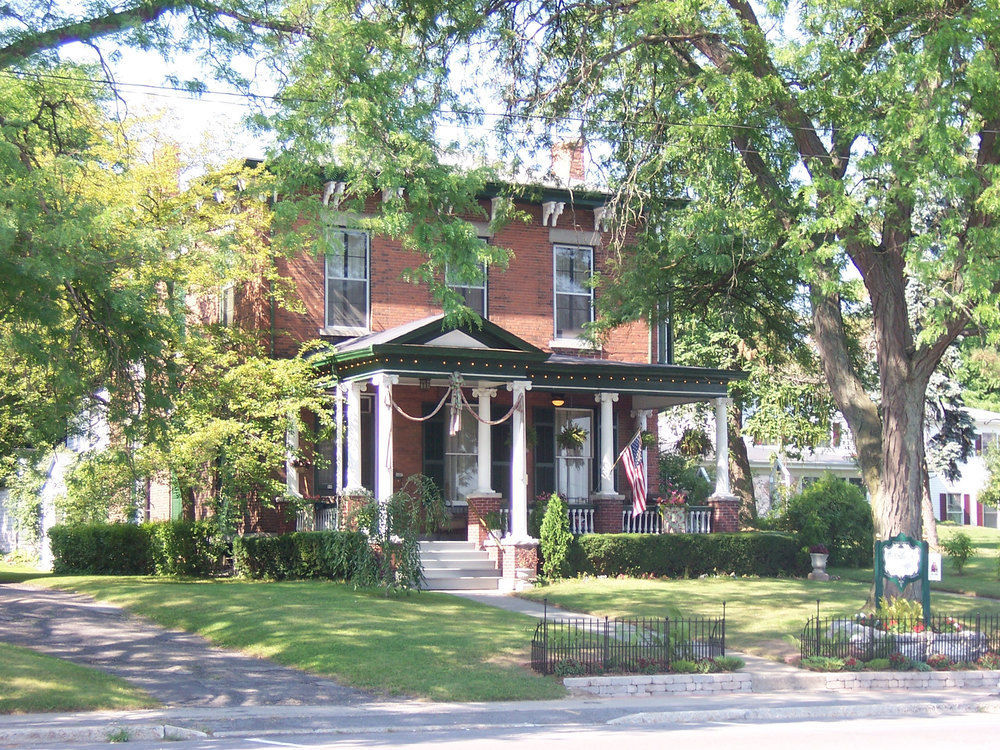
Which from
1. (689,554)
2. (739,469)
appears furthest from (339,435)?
(739,469)

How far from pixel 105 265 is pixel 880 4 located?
11525 millimetres

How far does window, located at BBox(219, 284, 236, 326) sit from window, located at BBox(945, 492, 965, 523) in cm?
4739

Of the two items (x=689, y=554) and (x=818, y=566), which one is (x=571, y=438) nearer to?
(x=689, y=554)

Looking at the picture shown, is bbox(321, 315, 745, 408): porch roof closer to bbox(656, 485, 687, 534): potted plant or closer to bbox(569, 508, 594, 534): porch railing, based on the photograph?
bbox(656, 485, 687, 534): potted plant

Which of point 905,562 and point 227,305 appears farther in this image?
point 227,305

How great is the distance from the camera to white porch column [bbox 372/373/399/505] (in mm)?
23453

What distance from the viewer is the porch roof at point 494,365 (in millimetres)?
23969

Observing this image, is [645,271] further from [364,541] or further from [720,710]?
[720,710]

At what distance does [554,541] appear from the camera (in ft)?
81.4

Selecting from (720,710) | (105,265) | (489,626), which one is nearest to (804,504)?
(489,626)

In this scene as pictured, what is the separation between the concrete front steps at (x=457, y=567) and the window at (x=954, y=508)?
45.2 metres

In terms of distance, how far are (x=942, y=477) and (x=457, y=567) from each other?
4025cm

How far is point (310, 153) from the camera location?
49.3ft

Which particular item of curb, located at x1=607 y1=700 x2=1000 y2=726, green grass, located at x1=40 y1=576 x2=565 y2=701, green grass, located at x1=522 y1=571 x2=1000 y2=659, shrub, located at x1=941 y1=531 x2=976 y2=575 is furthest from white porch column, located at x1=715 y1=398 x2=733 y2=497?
curb, located at x1=607 y1=700 x2=1000 y2=726
